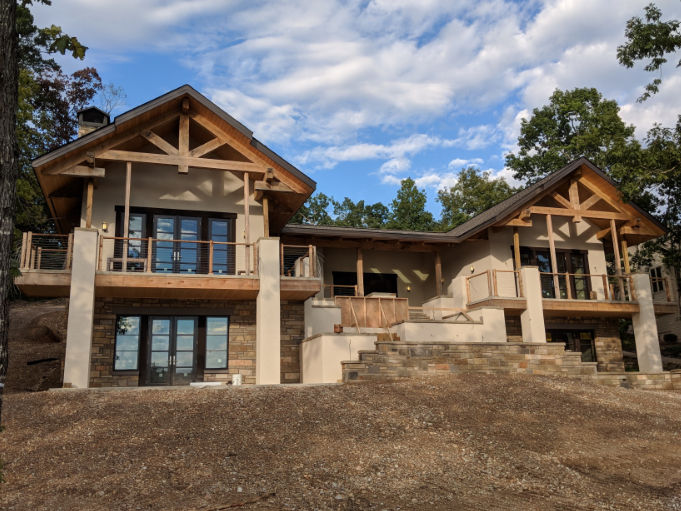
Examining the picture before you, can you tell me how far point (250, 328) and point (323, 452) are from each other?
862 cm

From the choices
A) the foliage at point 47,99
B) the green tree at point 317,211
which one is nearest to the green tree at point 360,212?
the green tree at point 317,211

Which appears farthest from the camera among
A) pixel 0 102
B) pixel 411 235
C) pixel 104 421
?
pixel 411 235

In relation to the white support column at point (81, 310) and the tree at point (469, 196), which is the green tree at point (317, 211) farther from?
the white support column at point (81, 310)

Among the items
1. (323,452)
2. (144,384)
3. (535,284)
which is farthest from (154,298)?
(535,284)

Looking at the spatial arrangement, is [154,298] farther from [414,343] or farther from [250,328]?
[414,343]

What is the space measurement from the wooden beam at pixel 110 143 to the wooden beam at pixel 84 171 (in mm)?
96

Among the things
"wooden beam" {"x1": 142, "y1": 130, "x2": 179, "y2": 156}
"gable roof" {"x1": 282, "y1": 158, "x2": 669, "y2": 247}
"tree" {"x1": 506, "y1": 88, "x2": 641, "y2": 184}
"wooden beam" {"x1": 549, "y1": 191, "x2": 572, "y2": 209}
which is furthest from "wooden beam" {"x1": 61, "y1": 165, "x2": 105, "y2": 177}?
"tree" {"x1": 506, "y1": 88, "x2": 641, "y2": 184}

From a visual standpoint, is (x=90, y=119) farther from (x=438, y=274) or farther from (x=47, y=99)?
(x=47, y=99)

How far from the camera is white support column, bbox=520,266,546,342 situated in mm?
18438

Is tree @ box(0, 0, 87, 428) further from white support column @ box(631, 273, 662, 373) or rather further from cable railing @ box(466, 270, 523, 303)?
white support column @ box(631, 273, 662, 373)

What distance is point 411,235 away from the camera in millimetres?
19812

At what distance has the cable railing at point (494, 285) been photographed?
18703mm

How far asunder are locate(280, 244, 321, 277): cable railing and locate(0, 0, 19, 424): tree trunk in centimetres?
1103

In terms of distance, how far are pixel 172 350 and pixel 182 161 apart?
16.4ft
